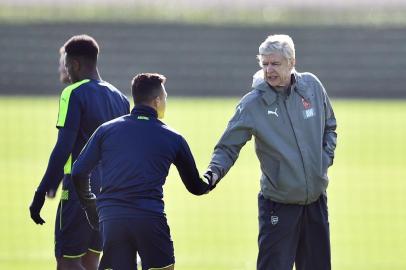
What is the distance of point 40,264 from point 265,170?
4.04 m

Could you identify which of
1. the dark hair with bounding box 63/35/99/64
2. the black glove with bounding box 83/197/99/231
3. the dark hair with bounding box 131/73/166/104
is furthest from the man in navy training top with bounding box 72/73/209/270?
the dark hair with bounding box 63/35/99/64

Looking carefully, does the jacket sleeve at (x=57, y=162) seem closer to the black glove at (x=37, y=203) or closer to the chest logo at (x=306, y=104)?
the black glove at (x=37, y=203)

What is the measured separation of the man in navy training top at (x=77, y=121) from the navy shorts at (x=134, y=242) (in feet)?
3.35

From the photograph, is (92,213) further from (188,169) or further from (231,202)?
(231,202)

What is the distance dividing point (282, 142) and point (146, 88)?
1.00 metres

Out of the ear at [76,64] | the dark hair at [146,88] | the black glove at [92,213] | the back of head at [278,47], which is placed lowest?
the black glove at [92,213]

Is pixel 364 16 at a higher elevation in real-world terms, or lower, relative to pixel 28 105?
higher

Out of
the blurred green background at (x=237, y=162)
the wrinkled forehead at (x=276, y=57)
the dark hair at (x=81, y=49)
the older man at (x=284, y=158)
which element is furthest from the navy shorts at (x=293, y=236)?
the blurred green background at (x=237, y=162)

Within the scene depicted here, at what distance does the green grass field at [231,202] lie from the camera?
11.5 m

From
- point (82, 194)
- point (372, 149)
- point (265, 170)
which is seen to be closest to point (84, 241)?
point (82, 194)

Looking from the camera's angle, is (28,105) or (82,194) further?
(28,105)

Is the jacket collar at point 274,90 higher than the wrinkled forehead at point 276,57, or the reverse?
the wrinkled forehead at point 276,57

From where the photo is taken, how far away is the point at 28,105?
32.8m

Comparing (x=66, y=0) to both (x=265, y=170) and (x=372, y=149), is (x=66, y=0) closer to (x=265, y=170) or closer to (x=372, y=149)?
(x=372, y=149)
